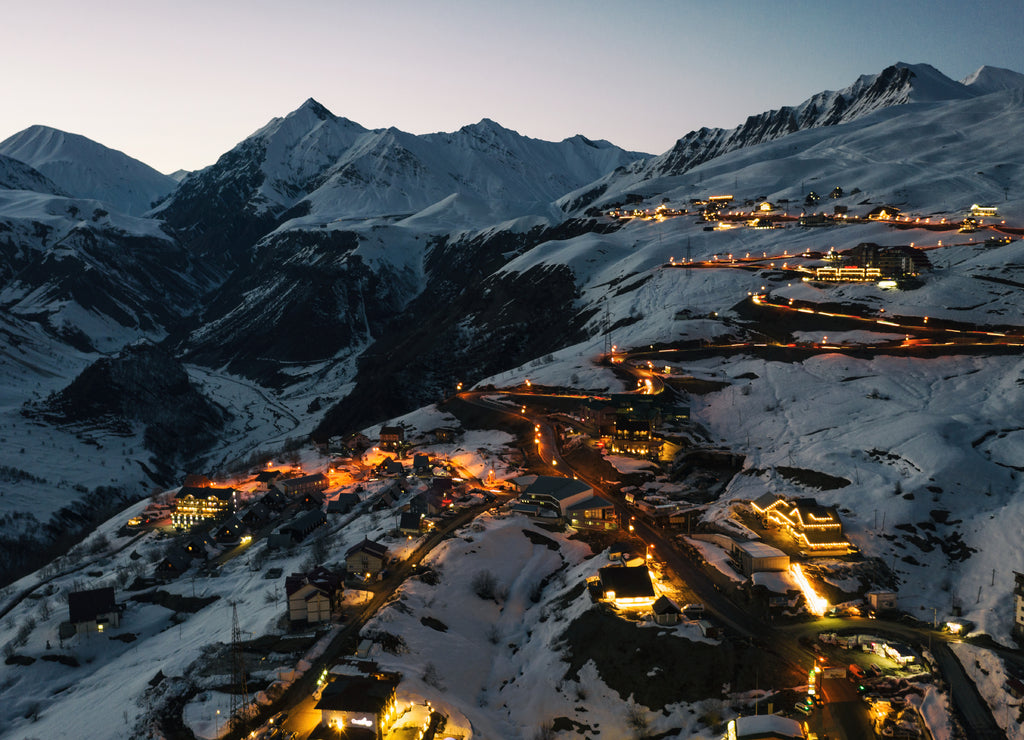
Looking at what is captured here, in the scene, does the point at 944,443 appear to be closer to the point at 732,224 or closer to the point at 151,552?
the point at 151,552

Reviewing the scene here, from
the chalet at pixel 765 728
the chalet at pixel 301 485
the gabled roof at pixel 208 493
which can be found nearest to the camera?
the chalet at pixel 765 728

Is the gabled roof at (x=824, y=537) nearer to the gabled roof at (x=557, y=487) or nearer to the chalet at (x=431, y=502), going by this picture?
the gabled roof at (x=557, y=487)

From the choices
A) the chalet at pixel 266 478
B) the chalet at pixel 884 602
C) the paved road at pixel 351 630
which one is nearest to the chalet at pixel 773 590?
the chalet at pixel 884 602

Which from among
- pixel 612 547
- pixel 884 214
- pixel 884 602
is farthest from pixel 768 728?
pixel 884 214

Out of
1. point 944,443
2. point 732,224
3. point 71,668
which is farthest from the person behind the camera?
point 732,224

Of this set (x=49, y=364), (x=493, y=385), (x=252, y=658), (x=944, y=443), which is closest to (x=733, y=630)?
(x=252, y=658)

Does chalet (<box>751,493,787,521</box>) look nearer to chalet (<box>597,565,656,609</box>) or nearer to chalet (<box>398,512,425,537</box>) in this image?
chalet (<box>597,565,656,609</box>)
